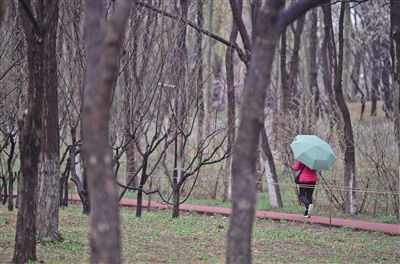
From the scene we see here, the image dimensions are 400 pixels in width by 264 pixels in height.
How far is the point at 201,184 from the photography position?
26.2 m

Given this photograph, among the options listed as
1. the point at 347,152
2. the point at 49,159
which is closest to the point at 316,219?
the point at 347,152

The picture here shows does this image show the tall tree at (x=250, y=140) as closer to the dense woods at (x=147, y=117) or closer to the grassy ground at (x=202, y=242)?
the dense woods at (x=147, y=117)

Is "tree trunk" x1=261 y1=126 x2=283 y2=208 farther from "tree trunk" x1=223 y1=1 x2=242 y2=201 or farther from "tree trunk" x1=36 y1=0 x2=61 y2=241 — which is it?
"tree trunk" x1=36 y1=0 x2=61 y2=241

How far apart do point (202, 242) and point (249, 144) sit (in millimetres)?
6596

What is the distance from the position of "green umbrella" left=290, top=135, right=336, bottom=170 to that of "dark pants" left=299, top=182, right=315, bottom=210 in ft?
2.42

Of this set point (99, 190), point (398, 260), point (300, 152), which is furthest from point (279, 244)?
point (99, 190)

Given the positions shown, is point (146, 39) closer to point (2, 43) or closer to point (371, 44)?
point (2, 43)

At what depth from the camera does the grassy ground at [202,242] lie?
462 inches

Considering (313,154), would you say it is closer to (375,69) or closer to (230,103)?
(230,103)

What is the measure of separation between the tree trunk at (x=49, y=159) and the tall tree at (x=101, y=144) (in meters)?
4.62

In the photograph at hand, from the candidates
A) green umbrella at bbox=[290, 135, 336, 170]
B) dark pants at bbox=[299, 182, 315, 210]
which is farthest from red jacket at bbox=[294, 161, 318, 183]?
green umbrella at bbox=[290, 135, 336, 170]

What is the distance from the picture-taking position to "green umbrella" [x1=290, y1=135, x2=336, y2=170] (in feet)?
61.0

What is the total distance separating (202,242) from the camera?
45.7 ft

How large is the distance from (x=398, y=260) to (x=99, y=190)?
8.00 meters
